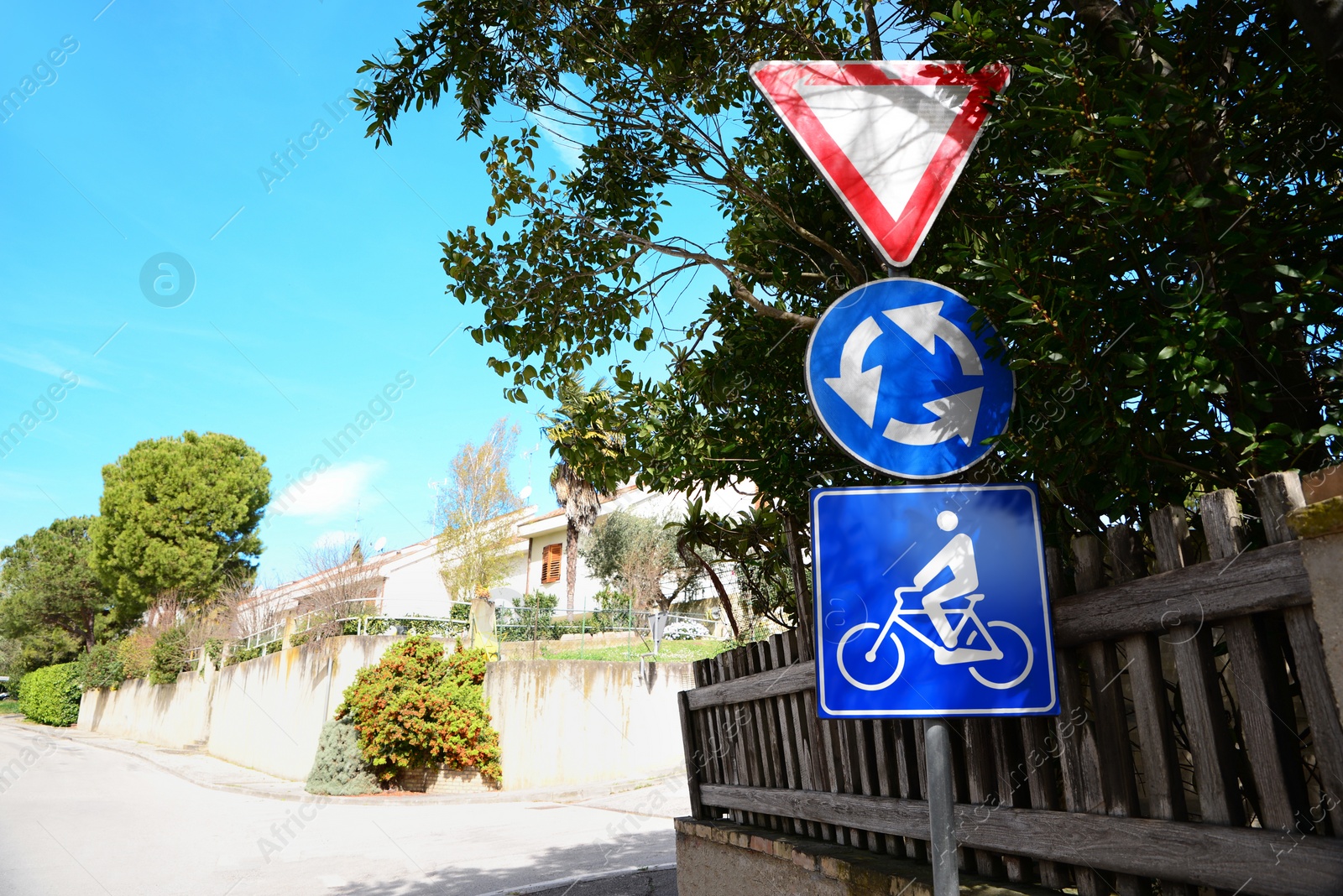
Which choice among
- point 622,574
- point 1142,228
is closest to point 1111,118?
point 1142,228

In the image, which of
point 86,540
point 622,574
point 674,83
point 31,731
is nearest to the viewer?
point 674,83

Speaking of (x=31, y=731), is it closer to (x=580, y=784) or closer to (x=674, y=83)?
(x=580, y=784)

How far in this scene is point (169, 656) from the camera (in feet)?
101

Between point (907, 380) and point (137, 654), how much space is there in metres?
39.9

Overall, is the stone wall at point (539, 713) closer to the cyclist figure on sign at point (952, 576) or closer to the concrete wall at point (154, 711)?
the concrete wall at point (154, 711)

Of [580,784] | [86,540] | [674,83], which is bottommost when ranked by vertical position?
[580,784]

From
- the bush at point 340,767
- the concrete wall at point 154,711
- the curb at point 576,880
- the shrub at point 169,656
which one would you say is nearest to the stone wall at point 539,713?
the bush at point 340,767

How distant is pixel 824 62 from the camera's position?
2.37 m

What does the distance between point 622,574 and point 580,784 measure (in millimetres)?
15794

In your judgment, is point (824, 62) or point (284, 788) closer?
point (824, 62)

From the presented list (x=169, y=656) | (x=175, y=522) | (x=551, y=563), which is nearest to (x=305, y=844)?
(x=169, y=656)

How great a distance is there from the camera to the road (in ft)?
25.6

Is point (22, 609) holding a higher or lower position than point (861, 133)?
higher

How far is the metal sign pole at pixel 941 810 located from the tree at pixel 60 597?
53740mm
